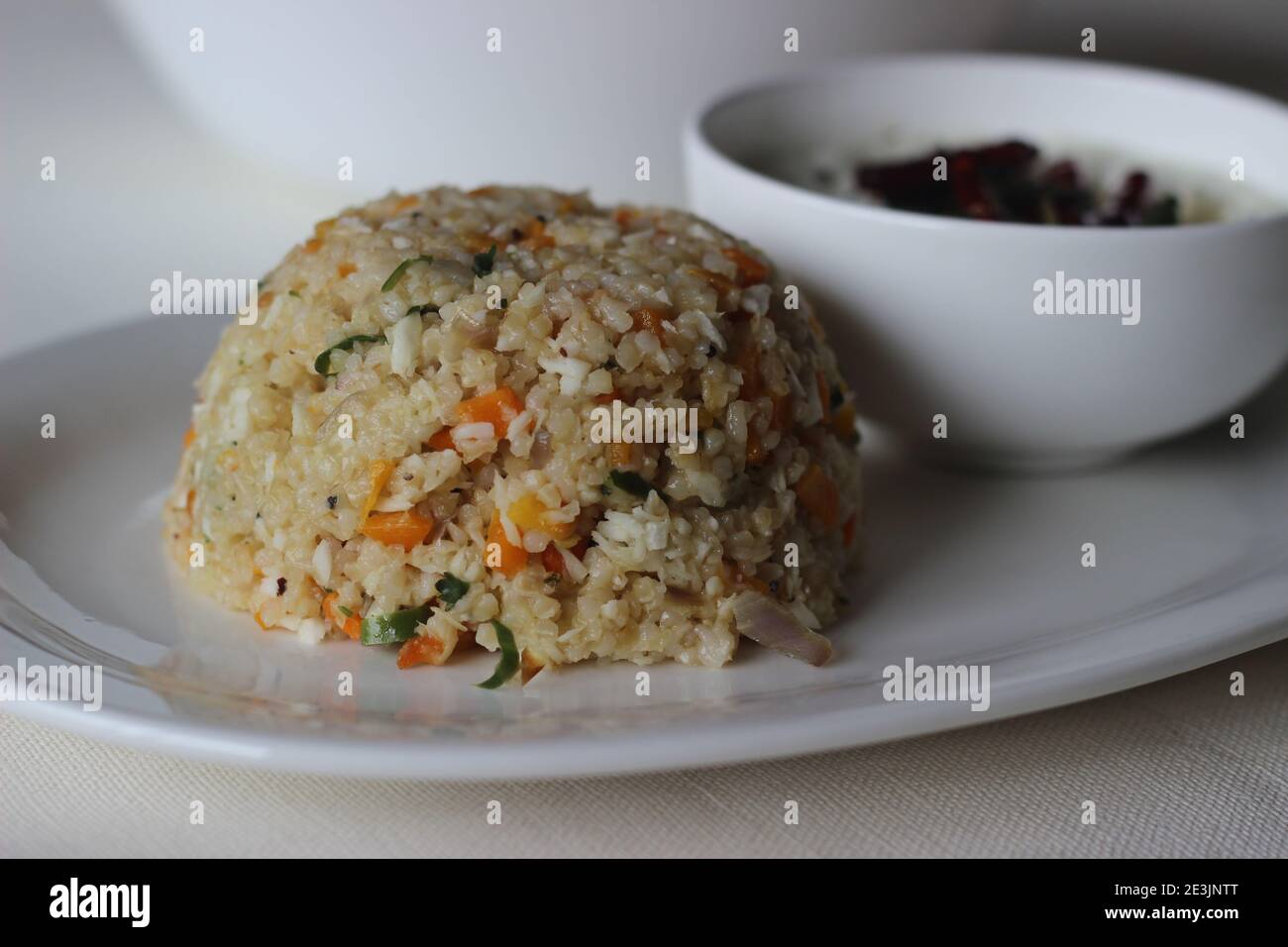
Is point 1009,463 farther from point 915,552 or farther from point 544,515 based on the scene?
point 544,515

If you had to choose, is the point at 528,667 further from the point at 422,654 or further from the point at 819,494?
the point at 819,494

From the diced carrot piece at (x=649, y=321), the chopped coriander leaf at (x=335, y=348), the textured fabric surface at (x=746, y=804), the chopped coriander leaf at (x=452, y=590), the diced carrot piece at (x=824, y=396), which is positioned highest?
the diced carrot piece at (x=649, y=321)

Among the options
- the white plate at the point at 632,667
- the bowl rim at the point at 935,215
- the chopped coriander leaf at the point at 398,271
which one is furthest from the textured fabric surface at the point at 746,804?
the bowl rim at the point at 935,215

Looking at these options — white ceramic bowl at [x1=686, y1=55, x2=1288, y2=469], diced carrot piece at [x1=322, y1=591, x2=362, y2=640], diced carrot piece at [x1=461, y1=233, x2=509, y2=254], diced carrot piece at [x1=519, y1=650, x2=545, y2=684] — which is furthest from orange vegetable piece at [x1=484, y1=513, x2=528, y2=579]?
white ceramic bowl at [x1=686, y1=55, x2=1288, y2=469]

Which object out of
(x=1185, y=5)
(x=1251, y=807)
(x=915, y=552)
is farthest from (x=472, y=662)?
(x=1185, y=5)

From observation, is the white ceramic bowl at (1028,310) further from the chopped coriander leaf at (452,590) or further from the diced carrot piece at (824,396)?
the chopped coriander leaf at (452,590)

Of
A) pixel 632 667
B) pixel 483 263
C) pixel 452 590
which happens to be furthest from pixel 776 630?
pixel 483 263

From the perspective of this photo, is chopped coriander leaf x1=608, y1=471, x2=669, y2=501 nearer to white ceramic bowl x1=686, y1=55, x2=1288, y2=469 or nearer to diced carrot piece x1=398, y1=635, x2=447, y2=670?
diced carrot piece x1=398, y1=635, x2=447, y2=670

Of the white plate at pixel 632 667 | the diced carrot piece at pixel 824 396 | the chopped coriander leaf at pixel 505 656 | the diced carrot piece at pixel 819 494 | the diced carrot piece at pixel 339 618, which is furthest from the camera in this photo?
the diced carrot piece at pixel 824 396
